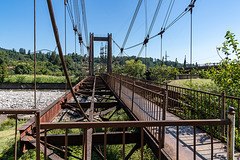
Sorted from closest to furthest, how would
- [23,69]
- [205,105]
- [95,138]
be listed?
[95,138], [205,105], [23,69]

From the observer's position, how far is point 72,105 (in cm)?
727

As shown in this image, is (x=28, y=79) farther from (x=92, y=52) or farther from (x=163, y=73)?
(x=163, y=73)

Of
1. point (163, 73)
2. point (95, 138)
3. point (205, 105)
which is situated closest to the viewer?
point (95, 138)

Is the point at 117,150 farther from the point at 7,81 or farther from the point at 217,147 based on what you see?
the point at 7,81

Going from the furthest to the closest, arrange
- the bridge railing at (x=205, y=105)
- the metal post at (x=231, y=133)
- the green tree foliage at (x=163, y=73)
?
the green tree foliage at (x=163, y=73) → the bridge railing at (x=205, y=105) → the metal post at (x=231, y=133)

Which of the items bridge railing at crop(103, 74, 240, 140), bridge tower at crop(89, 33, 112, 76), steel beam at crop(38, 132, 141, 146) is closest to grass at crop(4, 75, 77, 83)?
bridge tower at crop(89, 33, 112, 76)

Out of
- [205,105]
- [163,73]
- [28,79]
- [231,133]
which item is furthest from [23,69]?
[231,133]

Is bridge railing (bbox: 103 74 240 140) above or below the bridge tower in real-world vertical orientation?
below

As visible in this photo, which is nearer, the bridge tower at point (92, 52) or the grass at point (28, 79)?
the bridge tower at point (92, 52)

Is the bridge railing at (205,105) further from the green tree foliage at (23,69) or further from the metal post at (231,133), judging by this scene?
the green tree foliage at (23,69)

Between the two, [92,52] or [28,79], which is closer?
[92,52]

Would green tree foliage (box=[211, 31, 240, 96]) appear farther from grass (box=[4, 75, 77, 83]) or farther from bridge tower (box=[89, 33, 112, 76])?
grass (box=[4, 75, 77, 83])

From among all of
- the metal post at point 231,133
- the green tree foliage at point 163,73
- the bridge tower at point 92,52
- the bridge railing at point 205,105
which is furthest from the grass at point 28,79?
the metal post at point 231,133

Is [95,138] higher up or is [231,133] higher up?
[231,133]
